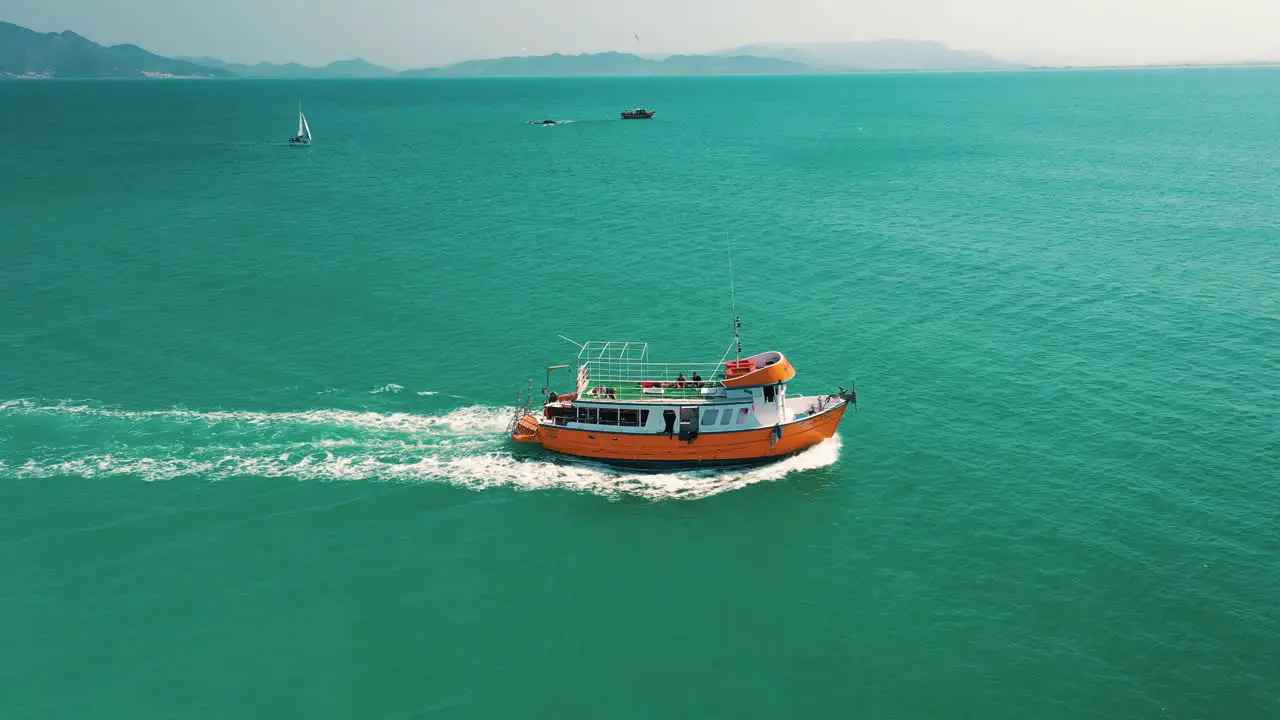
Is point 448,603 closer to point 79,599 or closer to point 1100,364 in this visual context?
point 79,599

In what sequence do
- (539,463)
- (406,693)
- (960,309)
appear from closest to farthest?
1. (406,693)
2. (539,463)
3. (960,309)

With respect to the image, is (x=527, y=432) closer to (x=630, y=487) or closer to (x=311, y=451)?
(x=630, y=487)

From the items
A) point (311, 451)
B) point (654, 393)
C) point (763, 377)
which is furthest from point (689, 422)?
point (311, 451)

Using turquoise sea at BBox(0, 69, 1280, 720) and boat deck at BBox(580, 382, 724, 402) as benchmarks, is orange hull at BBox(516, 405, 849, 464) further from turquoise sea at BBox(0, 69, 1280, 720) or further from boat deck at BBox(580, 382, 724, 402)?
Answer: boat deck at BBox(580, 382, 724, 402)

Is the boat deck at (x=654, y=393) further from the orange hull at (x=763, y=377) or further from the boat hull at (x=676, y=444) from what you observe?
the boat hull at (x=676, y=444)

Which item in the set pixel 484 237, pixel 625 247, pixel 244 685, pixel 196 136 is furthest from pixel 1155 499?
pixel 196 136

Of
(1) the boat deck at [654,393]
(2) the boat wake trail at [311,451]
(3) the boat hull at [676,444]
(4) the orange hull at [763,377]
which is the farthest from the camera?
(1) the boat deck at [654,393]

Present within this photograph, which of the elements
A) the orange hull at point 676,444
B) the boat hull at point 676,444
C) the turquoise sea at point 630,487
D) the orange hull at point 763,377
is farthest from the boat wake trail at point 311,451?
the orange hull at point 763,377
